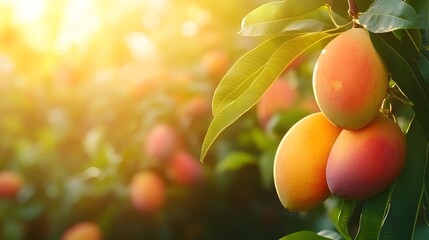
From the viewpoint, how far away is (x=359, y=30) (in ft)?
2.62

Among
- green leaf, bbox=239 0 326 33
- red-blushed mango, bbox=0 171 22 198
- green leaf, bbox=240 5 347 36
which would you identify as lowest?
green leaf, bbox=240 5 347 36

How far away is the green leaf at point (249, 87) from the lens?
2.71 feet

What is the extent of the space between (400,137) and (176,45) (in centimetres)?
165

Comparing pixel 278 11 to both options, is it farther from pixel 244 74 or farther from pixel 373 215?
pixel 373 215

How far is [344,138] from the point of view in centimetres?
81

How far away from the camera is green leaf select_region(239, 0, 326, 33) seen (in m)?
0.83

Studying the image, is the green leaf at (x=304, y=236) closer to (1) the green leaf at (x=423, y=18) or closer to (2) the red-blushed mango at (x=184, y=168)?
(1) the green leaf at (x=423, y=18)

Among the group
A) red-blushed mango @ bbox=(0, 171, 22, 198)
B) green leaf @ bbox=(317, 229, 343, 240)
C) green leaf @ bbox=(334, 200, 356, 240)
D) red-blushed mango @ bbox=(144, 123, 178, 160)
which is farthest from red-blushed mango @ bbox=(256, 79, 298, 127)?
red-blushed mango @ bbox=(0, 171, 22, 198)

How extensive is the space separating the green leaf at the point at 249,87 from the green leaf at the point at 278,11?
3 centimetres

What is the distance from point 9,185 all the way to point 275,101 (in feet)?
3.76

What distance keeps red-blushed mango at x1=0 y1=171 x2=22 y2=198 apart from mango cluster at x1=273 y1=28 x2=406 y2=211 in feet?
5.61

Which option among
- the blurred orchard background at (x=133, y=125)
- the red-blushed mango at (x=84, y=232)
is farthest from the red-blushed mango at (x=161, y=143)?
the red-blushed mango at (x=84, y=232)

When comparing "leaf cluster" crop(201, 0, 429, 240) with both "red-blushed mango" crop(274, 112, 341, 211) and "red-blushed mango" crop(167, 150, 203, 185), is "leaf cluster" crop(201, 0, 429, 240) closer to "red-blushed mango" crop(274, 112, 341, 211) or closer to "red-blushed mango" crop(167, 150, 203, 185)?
"red-blushed mango" crop(274, 112, 341, 211)

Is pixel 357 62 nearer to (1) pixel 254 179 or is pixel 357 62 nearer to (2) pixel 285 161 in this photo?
(2) pixel 285 161
